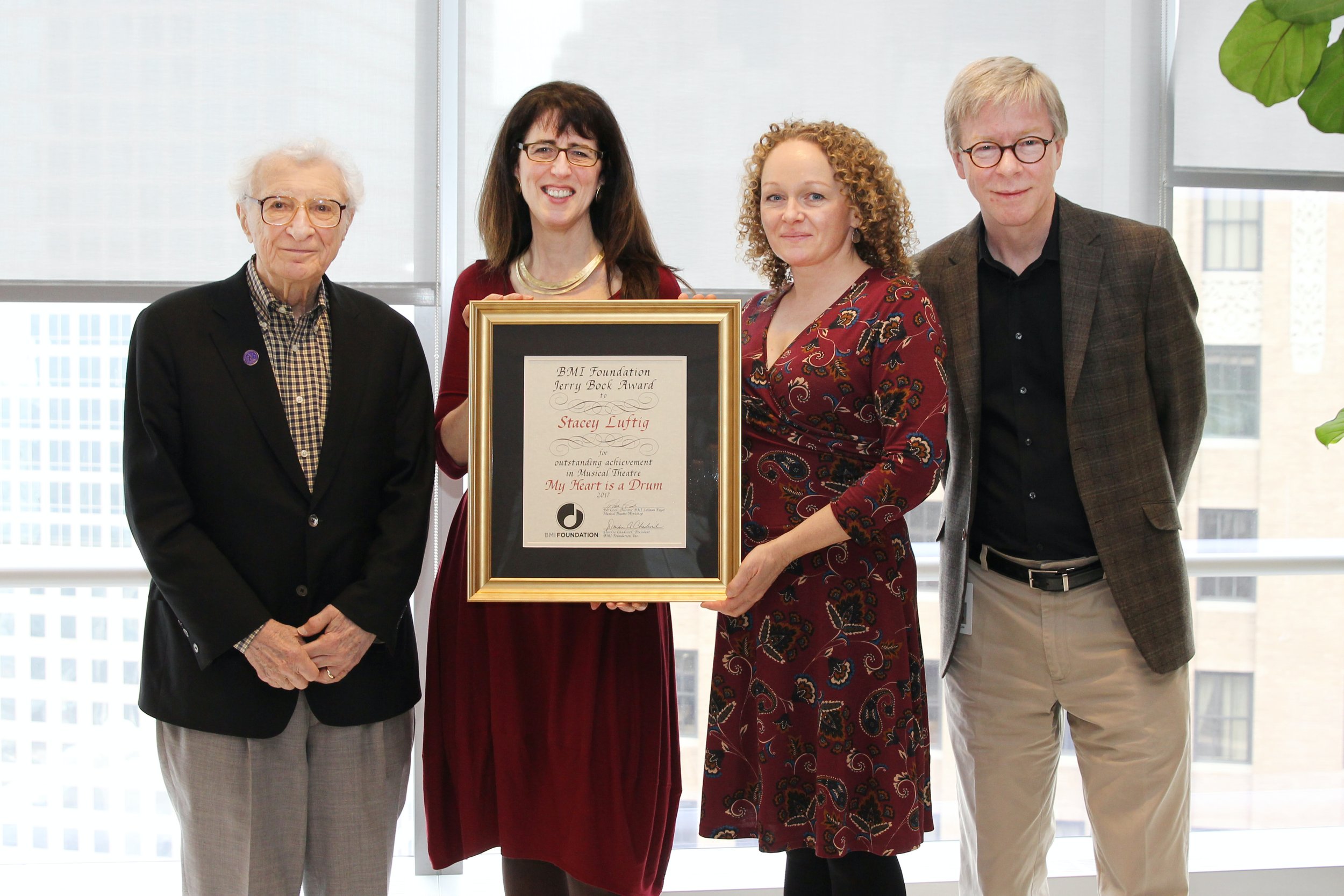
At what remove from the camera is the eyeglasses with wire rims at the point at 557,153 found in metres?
1.93

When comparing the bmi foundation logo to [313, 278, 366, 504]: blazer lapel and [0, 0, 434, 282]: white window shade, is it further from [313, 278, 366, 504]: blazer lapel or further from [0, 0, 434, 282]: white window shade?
[0, 0, 434, 282]: white window shade

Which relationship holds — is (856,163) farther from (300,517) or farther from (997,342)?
(300,517)

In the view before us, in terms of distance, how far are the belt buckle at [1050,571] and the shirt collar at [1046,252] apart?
0.62 meters

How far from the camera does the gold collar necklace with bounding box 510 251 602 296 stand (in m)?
1.98

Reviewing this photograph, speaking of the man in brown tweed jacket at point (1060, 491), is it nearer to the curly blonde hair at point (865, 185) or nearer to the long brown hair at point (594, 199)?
the curly blonde hair at point (865, 185)

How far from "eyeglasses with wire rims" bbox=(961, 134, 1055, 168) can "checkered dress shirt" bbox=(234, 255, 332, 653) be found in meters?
1.35

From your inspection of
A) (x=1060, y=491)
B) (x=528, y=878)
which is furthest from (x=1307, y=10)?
(x=528, y=878)

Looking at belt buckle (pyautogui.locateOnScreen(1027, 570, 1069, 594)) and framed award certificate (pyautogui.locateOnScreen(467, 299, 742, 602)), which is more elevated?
framed award certificate (pyautogui.locateOnScreen(467, 299, 742, 602))

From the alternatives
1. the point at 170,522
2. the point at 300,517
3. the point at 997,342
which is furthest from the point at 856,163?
the point at 170,522

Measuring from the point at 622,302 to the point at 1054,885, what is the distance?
2.33m

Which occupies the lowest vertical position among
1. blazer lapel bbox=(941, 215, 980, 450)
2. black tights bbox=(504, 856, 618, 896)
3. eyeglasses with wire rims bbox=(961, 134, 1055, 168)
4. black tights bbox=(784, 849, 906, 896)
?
black tights bbox=(504, 856, 618, 896)

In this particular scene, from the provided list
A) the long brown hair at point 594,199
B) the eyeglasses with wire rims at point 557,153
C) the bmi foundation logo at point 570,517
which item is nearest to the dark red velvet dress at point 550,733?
the bmi foundation logo at point 570,517

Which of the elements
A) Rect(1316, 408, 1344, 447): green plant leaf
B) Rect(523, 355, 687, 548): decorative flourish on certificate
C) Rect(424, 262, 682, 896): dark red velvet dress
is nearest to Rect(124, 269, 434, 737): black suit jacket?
Rect(424, 262, 682, 896): dark red velvet dress

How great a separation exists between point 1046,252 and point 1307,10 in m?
0.87
